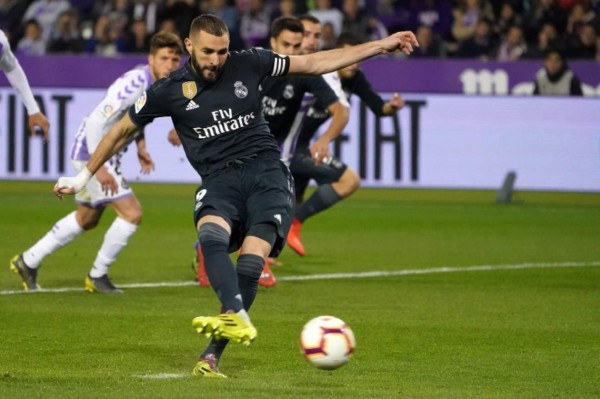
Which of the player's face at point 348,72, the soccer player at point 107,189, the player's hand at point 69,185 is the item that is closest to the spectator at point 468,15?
the player's face at point 348,72

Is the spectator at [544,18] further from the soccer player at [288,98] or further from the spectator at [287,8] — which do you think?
the soccer player at [288,98]

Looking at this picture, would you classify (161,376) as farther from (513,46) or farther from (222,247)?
(513,46)

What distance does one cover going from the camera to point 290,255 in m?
13.6

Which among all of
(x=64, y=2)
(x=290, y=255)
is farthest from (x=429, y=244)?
(x=64, y=2)

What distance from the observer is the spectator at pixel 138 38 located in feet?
75.6

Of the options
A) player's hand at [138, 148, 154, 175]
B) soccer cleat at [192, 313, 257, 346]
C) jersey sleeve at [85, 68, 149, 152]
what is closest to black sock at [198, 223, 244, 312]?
soccer cleat at [192, 313, 257, 346]

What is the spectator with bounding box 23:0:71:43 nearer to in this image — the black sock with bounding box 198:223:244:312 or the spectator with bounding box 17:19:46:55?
the spectator with bounding box 17:19:46:55

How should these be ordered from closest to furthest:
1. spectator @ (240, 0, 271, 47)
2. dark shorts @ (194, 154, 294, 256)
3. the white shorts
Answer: dark shorts @ (194, 154, 294, 256)
the white shorts
spectator @ (240, 0, 271, 47)

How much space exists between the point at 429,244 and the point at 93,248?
11.6 feet

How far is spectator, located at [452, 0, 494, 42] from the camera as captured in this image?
2272 centimetres

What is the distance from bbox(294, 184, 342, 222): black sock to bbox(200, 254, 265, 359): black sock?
583cm

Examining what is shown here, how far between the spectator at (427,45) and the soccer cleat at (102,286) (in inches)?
485

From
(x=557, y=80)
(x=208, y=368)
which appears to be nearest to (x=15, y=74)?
(x=208, y=368)

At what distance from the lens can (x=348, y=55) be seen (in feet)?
24.9
